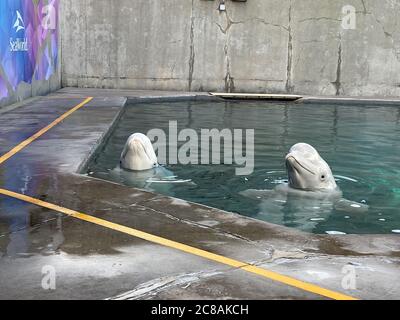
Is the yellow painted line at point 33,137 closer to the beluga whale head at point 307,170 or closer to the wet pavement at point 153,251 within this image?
the wet pavement at point 153,251

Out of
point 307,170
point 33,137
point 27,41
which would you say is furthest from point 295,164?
point 27,41

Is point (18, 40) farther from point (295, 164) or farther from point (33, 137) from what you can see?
point (295, 164)

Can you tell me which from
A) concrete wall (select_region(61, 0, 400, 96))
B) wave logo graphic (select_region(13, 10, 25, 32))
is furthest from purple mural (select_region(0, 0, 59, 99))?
concrete wall (select_region(61, 0, 400, 96))

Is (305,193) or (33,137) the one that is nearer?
(305,193)

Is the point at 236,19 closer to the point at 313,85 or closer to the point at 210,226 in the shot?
the point at 313,85

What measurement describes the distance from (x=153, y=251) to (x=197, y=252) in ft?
1.15

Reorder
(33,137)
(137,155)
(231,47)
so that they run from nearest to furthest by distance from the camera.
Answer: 1. (137,155)
2. (33,137)
3. (231,47)

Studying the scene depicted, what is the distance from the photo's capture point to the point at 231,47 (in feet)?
68.2

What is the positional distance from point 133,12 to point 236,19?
12.8 feet

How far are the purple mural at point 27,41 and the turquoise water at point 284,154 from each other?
10.00 ft

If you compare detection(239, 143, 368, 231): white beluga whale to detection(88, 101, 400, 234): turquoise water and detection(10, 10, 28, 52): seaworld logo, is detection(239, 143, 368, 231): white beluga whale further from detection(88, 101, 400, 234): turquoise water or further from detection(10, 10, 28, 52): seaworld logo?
detection(10, 10, 28, 52): seaworld logo

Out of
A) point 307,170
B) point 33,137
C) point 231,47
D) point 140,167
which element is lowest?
point 140,167

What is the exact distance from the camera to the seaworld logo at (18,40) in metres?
14.2

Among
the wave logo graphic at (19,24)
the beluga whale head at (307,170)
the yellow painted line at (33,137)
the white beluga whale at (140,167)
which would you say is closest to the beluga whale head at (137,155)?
the white beluga whale at (140,167)
